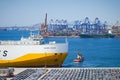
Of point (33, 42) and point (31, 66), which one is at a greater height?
point (33, 42)

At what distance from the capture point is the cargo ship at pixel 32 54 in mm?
27734

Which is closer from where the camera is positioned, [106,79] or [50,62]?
[106,79]

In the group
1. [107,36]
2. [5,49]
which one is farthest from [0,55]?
→ [107,36]

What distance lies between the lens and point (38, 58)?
2769 centimetres

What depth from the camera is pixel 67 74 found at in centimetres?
2280

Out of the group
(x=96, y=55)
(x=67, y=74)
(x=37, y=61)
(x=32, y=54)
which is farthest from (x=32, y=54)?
(x=96, y=55)

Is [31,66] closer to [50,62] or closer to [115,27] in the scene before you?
[50,62]

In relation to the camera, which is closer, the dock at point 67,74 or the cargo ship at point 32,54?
the dock at point 67,74

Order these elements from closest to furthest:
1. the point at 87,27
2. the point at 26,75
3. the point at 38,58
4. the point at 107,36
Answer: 1. the point at 26,75
2. the point at 38,58
3. the point at 107,36
4. the point at 87,27

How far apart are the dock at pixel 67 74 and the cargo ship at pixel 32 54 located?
2.98 meters

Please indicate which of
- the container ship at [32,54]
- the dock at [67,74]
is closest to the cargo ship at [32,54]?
the container ship at [32,54]

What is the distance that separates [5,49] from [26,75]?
6486mm

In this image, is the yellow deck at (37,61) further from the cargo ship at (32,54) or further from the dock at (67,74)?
the dock at (67,74)

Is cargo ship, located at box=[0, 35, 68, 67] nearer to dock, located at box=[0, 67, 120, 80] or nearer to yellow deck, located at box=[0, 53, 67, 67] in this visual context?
yellow deck, located at box=[0, 53, 67, 67]
